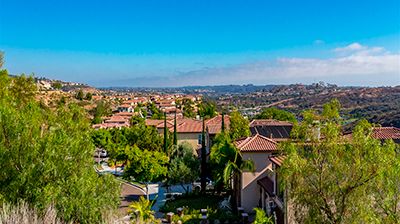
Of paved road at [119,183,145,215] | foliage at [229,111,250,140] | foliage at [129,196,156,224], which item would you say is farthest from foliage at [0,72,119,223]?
foliage at [229,111,250,140]

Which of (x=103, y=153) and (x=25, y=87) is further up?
(x=25, y=87)

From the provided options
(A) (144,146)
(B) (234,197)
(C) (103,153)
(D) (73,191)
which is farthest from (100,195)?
(C) (103,153)

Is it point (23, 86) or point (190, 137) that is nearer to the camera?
point (23, 86)

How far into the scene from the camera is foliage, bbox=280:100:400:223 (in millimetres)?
10273

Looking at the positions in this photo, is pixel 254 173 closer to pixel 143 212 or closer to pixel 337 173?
pixel 143 212

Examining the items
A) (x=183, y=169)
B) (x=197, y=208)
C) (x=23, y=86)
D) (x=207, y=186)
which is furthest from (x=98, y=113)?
(x=197, y=208)

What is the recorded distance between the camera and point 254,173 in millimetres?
26953

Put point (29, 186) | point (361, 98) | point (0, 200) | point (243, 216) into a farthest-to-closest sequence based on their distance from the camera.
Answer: point (361, 98) → point (243, 216) → point (29, 186) → point (0, 200)

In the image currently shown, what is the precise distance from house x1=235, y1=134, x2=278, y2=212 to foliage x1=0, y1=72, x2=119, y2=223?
15.3 metres

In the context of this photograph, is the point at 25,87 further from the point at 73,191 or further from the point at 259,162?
the point at 73,191

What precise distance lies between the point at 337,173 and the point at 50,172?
8493 millimetres

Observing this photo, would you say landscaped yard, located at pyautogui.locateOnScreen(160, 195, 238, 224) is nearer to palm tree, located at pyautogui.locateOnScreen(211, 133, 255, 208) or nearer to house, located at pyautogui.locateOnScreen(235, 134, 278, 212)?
house, located at pyautogui.locateOnScreen(235, 134, 278, 212)

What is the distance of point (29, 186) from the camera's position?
11.3 meters

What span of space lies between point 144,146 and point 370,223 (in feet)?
127
